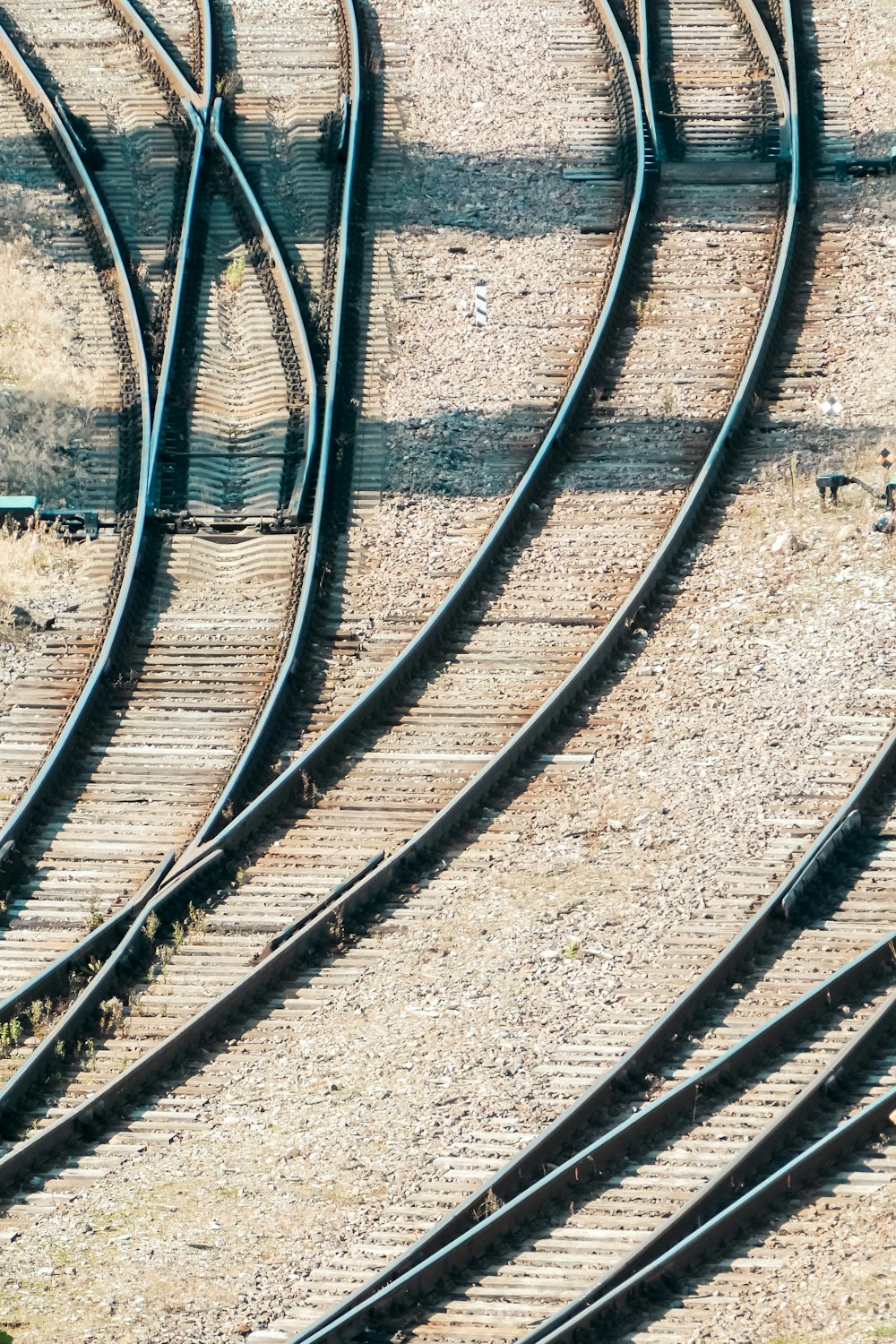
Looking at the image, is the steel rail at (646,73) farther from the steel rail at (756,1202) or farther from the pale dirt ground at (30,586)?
the steel rail at (756,1202)

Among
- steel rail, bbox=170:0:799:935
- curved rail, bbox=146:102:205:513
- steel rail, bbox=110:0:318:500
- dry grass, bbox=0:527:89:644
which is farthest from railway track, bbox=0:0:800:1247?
steel rail, bbox=110:0:318:500

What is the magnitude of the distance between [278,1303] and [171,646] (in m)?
6.35

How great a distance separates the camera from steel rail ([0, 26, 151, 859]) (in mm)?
15148

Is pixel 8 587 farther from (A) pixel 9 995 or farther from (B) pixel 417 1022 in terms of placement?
(B) pixel 417 1022

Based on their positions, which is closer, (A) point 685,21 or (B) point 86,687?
(B) point 86,687

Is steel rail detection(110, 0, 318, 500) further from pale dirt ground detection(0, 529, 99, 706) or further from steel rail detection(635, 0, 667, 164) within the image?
steel rail detection(635, 0, 667, 164)

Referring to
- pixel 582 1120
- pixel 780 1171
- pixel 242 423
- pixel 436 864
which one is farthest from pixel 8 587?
pixel 780 1171

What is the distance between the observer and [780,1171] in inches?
463

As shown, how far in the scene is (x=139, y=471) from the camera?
18531 mm

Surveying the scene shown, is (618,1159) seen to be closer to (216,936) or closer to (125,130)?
(216,936)

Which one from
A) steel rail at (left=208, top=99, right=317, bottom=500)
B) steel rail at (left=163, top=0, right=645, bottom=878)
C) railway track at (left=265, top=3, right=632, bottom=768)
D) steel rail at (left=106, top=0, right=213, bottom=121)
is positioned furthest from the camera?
steel rail at (left=106, top=0, right=213, bottom=121)

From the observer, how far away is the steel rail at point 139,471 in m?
15.1

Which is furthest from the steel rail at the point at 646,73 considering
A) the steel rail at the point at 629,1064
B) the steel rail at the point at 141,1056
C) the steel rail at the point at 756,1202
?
the steel rail at the point at 756,1202

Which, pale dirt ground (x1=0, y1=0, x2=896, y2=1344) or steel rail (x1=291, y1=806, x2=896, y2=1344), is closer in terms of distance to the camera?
steel rail (x1=291, y1=806, x2=896, y2=1344)
